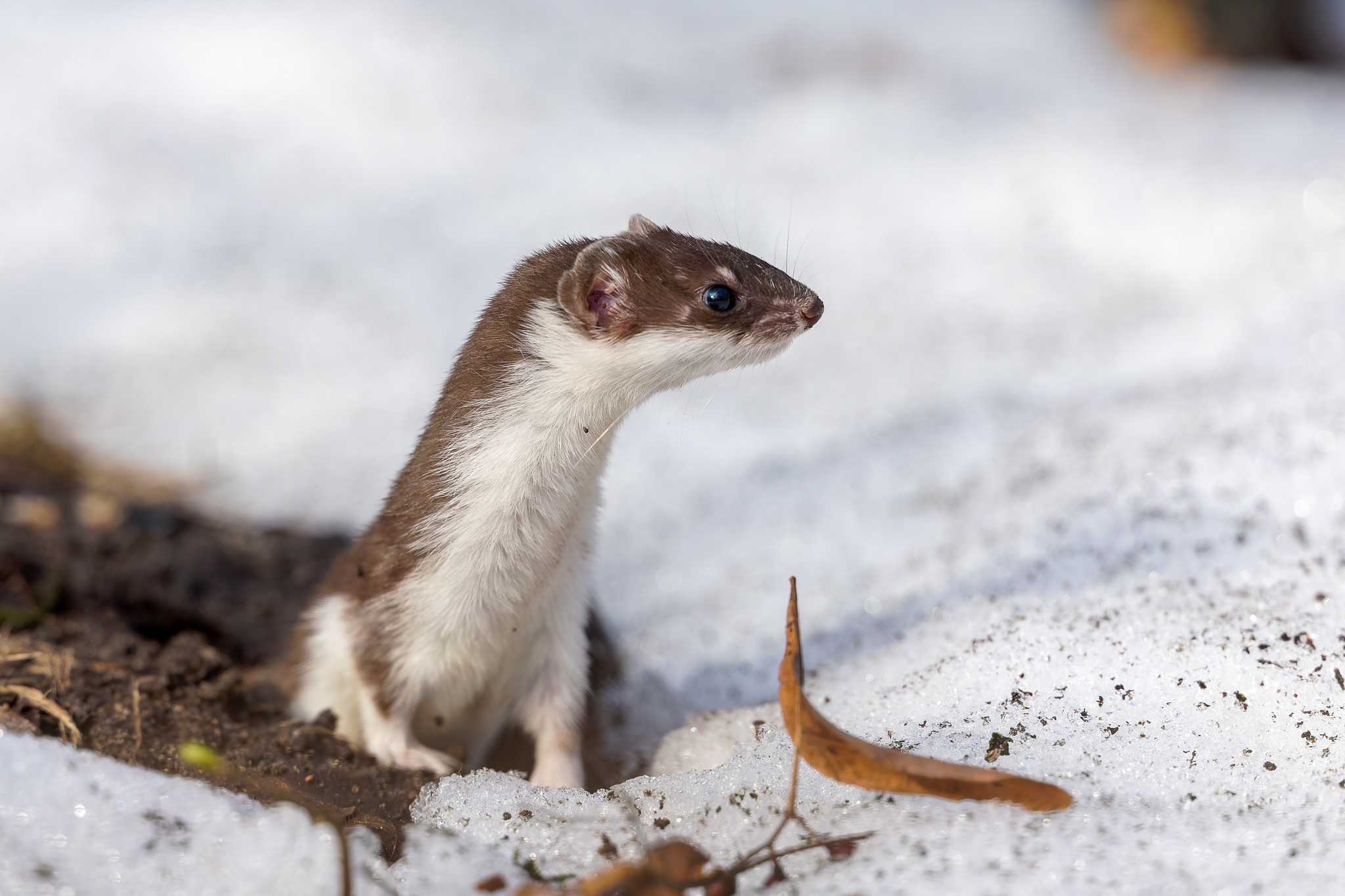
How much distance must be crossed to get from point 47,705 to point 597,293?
1.24 meters

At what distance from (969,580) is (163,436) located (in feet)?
8.86

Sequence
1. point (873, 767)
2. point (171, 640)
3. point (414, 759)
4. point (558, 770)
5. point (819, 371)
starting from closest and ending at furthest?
point (873, 767)
point (414, 759)
point (558, 770)
point (171, 640)
point (819, 371)

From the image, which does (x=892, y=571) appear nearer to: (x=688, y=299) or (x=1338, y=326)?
(x=688, y=299)

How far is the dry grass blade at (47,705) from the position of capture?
1851mm

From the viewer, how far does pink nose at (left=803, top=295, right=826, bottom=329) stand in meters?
2.01

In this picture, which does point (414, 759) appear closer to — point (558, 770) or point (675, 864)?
point (558, 770)

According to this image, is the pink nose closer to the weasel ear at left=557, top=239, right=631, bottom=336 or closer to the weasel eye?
the weasel eye

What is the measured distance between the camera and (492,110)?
4.51m

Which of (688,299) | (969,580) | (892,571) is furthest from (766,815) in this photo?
(892,571)

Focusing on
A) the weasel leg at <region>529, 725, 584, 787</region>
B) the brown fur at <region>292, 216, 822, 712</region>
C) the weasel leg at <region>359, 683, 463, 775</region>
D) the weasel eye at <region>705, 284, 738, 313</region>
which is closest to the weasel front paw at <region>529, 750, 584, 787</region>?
the weasel leg at <region>529, 725, 584, 787</region>

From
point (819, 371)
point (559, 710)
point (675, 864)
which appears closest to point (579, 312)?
point (559, 710)

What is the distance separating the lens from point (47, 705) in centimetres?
190

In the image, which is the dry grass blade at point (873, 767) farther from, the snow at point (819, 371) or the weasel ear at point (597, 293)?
the weasel ear at point (597, 293)

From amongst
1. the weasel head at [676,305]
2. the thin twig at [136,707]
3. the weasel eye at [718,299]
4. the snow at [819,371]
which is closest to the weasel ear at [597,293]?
the weasel head at [676,305]
